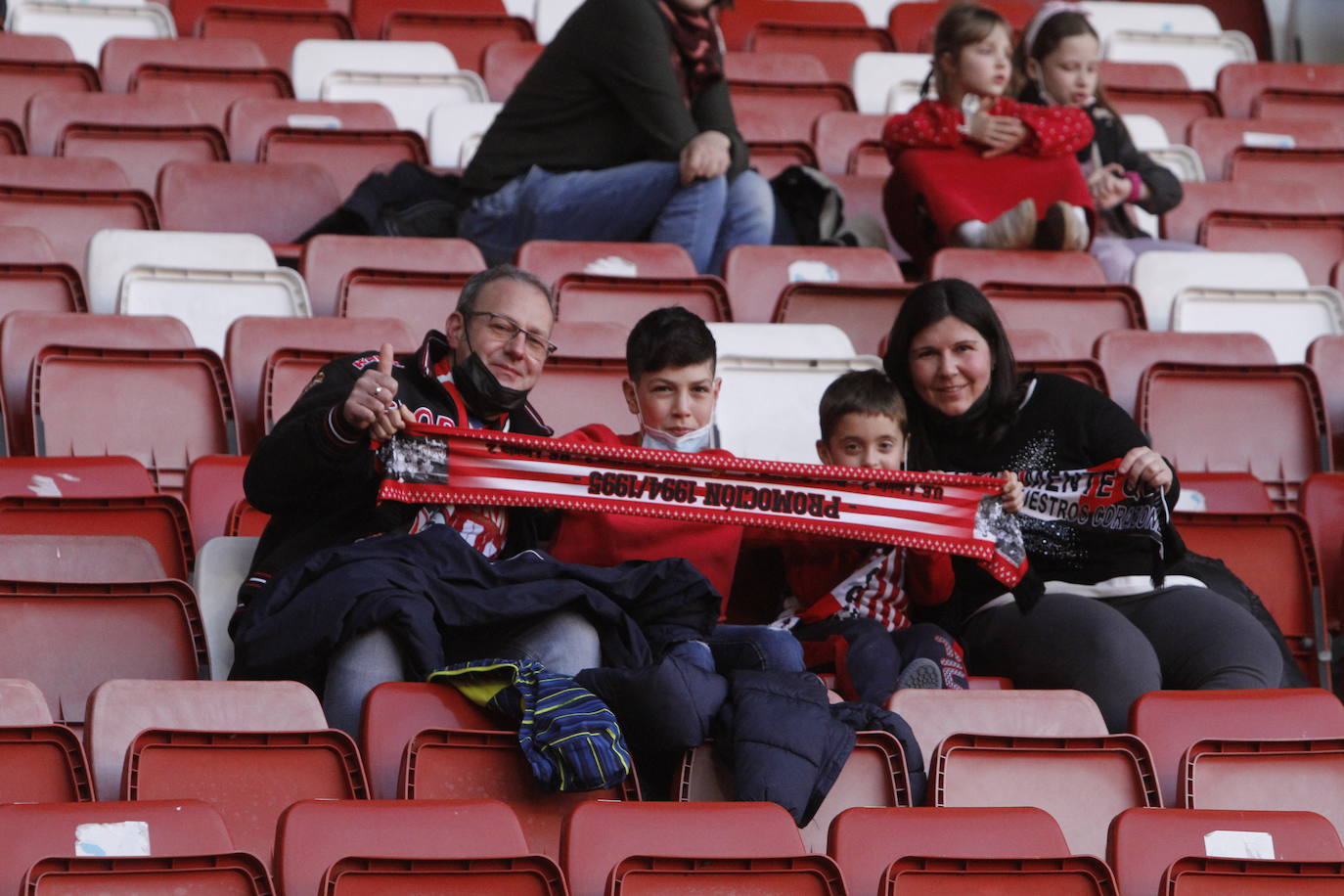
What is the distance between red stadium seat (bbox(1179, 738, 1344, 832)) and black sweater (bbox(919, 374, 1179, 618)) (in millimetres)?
634

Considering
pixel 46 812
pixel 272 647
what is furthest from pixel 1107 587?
pixel 46 812

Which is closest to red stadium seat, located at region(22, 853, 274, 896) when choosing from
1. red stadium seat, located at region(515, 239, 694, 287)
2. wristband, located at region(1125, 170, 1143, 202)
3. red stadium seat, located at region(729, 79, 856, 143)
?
red stadium seat, located at region(515, 239, 694, 287)

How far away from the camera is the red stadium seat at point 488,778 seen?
282 cm

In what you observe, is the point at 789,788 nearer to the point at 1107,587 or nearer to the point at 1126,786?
the point at 1126,786

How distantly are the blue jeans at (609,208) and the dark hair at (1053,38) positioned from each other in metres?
0.92

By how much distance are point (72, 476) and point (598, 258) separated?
1606 mm

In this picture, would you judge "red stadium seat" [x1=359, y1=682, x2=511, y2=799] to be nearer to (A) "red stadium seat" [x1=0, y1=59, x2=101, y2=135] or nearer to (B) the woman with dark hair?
(B) the woman with dark hair

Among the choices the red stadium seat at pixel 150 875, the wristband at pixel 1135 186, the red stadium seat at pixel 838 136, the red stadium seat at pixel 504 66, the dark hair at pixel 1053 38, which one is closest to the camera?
the red stadium seat at pixel 150 875

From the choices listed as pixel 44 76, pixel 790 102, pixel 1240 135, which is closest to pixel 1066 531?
pixel 790 102

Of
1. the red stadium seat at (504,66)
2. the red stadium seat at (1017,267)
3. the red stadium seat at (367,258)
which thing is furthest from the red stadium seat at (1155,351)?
the red stadium seat at (504,66)

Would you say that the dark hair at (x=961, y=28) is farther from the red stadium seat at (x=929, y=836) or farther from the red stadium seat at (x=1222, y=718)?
the red stadium seat at (x=929, y=836)

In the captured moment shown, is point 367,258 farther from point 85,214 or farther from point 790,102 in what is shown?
point 790,102

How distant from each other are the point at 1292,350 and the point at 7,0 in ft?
13.7

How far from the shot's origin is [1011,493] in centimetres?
349
